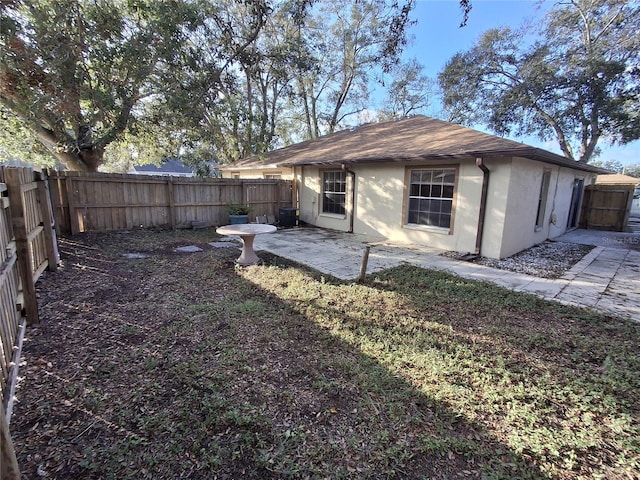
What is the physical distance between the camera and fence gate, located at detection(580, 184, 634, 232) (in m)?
11.3

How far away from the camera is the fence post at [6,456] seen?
143 centimetres

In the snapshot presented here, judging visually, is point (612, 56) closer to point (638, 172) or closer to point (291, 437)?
point (291, 437)

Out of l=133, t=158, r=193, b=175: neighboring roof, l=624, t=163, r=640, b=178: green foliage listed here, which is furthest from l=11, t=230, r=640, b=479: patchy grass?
l=624, t=163, r=640, b=178: green foliage

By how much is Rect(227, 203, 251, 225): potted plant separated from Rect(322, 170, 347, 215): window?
2740mm

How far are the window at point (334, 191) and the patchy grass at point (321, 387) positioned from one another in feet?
20.5

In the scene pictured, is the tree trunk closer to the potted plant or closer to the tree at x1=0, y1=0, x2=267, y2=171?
the tree at x1=0, y1=0, x2=267, y2=171

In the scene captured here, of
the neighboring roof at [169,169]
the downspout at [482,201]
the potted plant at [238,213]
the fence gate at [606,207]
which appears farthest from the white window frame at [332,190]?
the neighboring roof at [169,169]

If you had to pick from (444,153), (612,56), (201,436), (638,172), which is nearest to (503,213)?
(444,153)

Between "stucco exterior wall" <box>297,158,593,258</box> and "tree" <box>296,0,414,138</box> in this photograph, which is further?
"tree" <box>296,0,414,138</box>

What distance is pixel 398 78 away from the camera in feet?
71.2

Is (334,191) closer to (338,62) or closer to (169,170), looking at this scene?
(338,62)

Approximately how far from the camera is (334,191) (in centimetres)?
1070

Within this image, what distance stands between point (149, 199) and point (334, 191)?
19.1 feet

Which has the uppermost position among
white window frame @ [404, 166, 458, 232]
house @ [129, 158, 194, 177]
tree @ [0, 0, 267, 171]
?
tree @ [0, 0, 267, 171]
